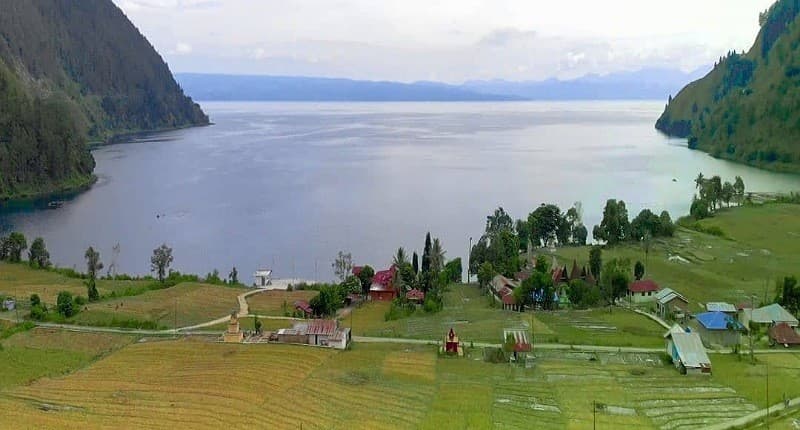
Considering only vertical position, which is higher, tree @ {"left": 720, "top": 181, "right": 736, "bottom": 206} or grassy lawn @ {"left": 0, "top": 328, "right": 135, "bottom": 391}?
tree @ {"left": 720, "top": 181, "right": 736, "bottom": 206}

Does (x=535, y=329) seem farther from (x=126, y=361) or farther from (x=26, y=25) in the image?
(x=26, y=25)

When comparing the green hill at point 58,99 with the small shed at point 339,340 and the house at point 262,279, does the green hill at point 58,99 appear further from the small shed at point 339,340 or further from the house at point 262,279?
the small shed at point 339,340

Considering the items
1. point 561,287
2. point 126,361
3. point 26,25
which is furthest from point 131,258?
point 26,25

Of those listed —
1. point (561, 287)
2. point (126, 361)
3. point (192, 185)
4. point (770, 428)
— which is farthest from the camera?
point (192, 185)

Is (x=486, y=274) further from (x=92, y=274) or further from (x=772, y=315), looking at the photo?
(x=92, y=274)

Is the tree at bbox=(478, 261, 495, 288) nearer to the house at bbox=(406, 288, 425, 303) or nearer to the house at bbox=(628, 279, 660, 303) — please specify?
the house at bbox=(406, 288, 425, 303)

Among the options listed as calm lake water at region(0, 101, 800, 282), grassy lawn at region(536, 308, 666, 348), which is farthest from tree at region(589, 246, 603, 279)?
calm lake water at region(0, 101, 800, 282)

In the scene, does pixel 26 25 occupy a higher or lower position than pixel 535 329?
higher
